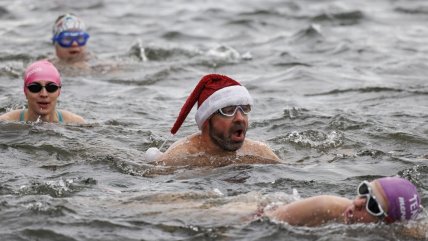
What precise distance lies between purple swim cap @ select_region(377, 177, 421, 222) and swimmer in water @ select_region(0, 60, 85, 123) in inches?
241

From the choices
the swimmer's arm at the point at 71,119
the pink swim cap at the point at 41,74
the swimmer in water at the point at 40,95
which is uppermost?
the pink swim cap at the point at 41,74

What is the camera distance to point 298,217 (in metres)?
8.41

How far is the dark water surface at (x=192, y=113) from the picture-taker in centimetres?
900

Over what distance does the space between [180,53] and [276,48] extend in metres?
2.37

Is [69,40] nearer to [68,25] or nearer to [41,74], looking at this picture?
[68,25]

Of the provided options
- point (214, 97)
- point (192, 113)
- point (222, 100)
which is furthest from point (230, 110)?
point (192, 113)

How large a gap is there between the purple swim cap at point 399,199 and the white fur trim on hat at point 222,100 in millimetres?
3134

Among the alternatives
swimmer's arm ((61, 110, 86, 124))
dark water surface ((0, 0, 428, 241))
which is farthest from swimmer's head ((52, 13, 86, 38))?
swimmer's arm ((61, 110, 86, 124))

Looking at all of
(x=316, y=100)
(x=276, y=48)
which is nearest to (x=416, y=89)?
(x=316, y=100)

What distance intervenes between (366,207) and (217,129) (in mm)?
3239

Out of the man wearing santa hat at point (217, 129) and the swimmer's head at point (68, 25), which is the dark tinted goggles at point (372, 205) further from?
the swimmer's head at point (68, 25)

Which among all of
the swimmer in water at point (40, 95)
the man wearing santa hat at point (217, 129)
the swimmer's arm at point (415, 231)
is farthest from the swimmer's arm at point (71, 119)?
the swimmer's arm at point (415, 231)

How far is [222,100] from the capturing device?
430 inches

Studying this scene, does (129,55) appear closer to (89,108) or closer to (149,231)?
(89,108)
